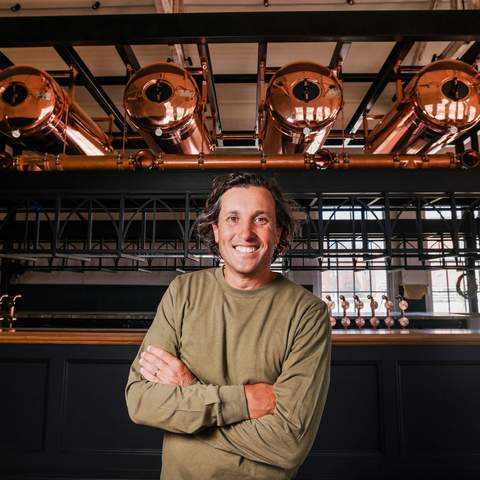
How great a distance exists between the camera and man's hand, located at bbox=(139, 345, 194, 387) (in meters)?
1.15

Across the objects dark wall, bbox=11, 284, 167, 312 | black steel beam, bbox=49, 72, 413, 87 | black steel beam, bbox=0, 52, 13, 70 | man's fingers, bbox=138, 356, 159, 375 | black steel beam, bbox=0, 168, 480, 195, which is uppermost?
black steel beam, bbox=49, 72, 413, 87

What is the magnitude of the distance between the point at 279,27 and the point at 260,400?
2.09 m

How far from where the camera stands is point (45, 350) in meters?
3.20

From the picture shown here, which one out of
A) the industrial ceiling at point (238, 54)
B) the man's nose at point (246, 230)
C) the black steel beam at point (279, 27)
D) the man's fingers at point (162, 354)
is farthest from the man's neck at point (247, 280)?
the industrial ceiling at point (238, 54)

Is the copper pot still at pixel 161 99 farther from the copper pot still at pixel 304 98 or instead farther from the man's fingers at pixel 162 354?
the man's fingers at pixel 162 354

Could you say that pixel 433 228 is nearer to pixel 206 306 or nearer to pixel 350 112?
pixel 350 112

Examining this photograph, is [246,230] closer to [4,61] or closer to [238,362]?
[238,362]

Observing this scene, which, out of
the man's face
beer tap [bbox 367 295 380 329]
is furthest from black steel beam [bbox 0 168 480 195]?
beer tap [bbox 367 295 380 329]

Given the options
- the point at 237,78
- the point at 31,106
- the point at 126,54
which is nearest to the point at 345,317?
the point at 237,78

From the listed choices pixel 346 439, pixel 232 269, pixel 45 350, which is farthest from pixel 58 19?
pixel 346 439

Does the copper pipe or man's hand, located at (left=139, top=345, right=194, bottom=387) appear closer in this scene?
man's hand, located at (left=139, top=345, right=194, bottom=387)

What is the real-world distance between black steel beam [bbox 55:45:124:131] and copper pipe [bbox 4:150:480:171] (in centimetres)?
82

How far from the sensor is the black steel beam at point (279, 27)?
7.47 ft

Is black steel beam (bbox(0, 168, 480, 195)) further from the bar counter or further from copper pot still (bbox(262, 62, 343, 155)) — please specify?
the bar counter
